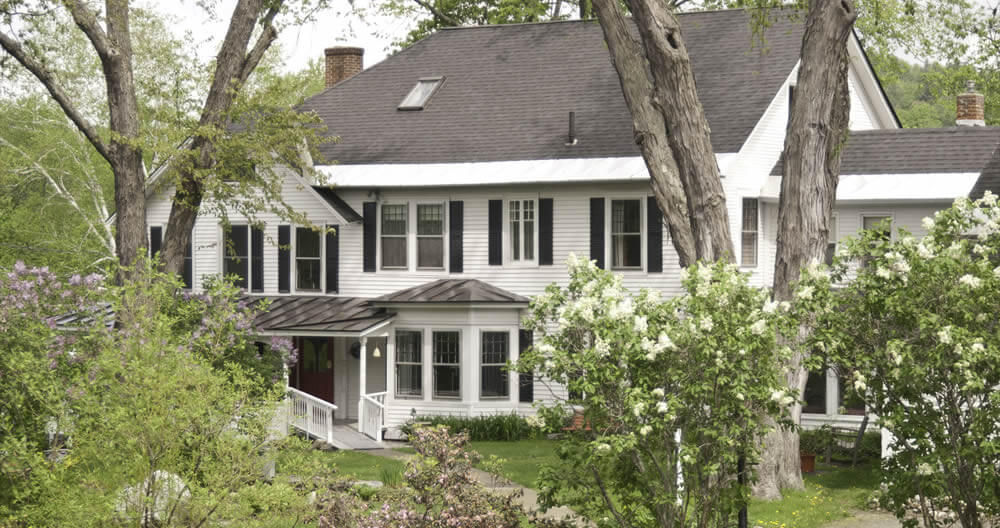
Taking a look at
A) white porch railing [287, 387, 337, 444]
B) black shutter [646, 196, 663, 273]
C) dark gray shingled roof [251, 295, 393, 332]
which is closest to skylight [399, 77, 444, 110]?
dark gray shingled roof [251, 295, 393, 332]

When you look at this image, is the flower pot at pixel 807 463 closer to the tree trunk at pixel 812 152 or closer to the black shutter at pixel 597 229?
the tree trunk at pixel 812 152

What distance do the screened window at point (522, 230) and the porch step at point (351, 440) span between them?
4.98m

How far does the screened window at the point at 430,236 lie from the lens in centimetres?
2667

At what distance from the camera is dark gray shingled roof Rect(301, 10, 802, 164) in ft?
84.1

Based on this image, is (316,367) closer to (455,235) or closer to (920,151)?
(455,235)

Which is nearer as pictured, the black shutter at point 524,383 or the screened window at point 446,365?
the black shutter at point 524,383

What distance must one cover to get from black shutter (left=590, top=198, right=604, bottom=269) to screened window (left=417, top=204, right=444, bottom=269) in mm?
3525

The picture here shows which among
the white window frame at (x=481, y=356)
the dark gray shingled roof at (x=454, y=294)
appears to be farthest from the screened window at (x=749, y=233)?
the white window frame at (x=481, y=356)

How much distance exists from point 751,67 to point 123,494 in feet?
61.6

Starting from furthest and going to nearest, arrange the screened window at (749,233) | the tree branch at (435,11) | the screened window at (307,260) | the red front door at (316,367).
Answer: the tree branch at (435,11), the red front door at (316,367), the screened window at (307,260), the screened window at (749,233)

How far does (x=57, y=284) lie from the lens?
53.2 feet

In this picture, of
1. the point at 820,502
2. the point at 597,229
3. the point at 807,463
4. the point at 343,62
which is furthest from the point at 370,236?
the point at 820,502

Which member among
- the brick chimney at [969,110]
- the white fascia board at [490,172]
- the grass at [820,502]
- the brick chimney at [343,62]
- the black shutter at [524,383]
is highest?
the brick chimney at [343,62]

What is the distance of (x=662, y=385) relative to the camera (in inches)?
427
